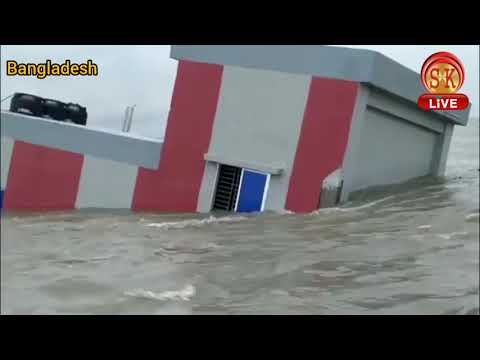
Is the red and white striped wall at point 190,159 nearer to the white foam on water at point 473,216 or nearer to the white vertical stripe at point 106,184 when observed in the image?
the white vertical stripe at point 106,184

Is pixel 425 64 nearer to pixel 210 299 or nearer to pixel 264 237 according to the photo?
pixel 264 237

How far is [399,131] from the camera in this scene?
31.8ft

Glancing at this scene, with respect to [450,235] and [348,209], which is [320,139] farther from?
[450,235]

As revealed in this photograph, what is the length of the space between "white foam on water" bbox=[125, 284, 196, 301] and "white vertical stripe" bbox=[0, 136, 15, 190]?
8.81m

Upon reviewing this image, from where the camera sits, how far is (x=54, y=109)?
13.1 m

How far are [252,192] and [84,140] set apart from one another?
4.32 meters

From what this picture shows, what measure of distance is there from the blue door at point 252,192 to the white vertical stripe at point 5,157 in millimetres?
5957

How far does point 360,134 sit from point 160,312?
6.04 meters

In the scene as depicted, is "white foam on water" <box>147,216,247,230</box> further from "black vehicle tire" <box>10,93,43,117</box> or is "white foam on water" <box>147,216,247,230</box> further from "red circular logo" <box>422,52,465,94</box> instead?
"black vehicle tire" <box>10,93,43,117</box>

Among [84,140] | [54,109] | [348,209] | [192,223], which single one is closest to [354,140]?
[348,209]

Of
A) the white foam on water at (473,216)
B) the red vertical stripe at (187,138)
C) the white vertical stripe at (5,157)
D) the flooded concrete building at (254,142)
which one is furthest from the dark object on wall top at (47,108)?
the white foam on water at (473,216)

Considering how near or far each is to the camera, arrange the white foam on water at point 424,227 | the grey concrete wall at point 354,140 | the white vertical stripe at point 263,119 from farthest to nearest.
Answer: the white vertical stripe at point 263,119
the grey concrete wall at point 354,140
the white foam on water at point 424,227

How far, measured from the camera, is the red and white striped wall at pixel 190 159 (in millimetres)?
8453

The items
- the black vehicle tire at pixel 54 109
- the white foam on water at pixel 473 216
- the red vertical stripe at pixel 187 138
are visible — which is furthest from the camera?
the black vehicle tire at pixel 54 109
